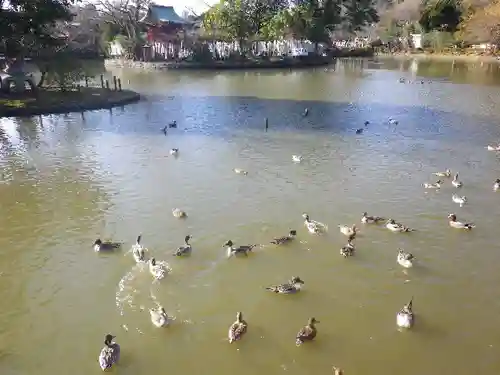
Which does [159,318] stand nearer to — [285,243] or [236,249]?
[236,249]

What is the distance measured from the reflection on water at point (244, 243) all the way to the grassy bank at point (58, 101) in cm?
221

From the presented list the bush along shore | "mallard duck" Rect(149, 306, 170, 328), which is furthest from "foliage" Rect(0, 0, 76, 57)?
"mallard duck" Rect(149, 306, 170, 328)

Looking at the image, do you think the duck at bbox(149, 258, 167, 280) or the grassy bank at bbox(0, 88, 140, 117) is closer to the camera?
the duck at bbox(149, 258, 167, 280)

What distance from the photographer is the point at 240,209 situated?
15.5m

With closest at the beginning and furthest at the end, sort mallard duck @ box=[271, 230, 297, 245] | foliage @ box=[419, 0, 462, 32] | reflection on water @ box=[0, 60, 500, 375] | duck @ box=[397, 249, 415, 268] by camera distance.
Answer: reflection on water @ box=[0, 60, 500, 375] → duck @ box=[397, 249, 415, 268] → mallard duck @ box=[271, 230, 297, 245] → foliage @ box=[419, 0, 462, 32]

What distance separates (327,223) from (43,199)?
9748 millimetres

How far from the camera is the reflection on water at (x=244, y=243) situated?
920 centimetres

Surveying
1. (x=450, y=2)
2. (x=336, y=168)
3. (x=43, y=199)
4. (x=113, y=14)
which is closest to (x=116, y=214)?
(x=43, y=199)

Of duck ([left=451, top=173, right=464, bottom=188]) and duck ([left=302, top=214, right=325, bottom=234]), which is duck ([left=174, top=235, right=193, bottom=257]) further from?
duck ([left=451, top=173, right=464, bottom=188])

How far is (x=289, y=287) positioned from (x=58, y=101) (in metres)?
26.2

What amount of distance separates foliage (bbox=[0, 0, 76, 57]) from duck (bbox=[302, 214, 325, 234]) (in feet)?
82.7

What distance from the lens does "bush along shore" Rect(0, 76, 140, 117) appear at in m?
30.1

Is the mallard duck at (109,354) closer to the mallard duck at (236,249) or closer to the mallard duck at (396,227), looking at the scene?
the mallard duck at (236,249)

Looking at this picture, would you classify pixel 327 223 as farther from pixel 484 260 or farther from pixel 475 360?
pixel 475 360
